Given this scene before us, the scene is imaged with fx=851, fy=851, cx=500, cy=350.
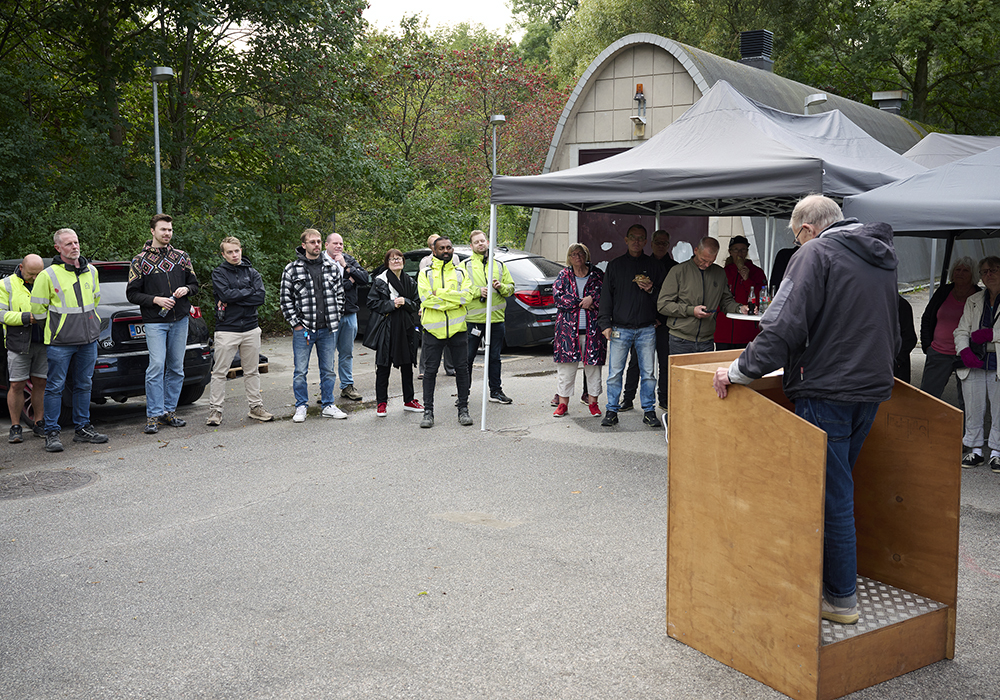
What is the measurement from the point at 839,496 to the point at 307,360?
22.0 feet

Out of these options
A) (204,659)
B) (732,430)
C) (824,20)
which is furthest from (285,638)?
(824,20)

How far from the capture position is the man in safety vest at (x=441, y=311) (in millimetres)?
8727

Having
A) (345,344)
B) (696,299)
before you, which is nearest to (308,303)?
(345,344)

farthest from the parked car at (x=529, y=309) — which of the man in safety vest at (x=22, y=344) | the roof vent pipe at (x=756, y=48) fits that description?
the roof vent pipe at (x=756, y=48)

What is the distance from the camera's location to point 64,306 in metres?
7.90

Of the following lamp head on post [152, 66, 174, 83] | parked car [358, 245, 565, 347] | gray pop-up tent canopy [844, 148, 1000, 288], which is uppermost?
lamp head on post [152, 66, 174, 83]

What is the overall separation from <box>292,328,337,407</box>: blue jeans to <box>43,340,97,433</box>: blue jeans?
1.96 metres

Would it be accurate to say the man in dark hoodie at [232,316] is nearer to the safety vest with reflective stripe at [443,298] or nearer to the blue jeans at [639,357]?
the safety vest with reflective stripe at [443,298]

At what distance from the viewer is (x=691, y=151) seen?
322 inches

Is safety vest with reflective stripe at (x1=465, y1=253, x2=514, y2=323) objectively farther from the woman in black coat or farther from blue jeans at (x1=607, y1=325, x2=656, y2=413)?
blue jeans at (x1=607, y1=325, x2=656, y2=413)

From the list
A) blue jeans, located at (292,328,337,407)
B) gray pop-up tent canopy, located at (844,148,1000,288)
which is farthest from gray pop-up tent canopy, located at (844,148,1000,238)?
blue jeans, located at (292,328,337,407)

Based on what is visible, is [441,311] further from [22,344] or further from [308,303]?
[22,344]

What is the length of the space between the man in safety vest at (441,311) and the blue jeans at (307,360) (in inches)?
46.6

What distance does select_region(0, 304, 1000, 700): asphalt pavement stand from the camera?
3643 millimetres
